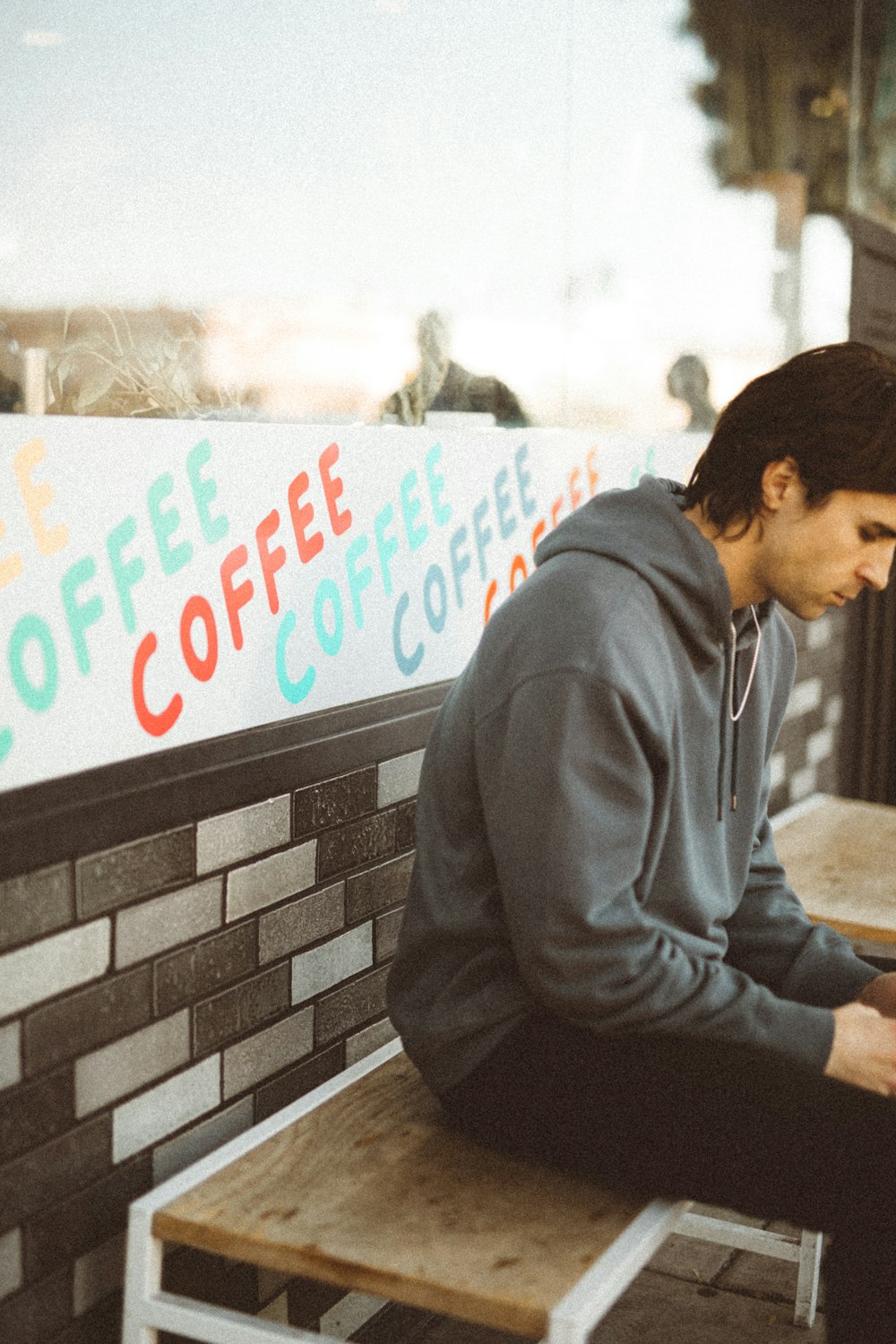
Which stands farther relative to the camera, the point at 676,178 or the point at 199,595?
the point at 676,178

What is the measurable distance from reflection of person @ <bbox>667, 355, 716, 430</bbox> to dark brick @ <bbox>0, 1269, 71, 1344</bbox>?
2.44 meters

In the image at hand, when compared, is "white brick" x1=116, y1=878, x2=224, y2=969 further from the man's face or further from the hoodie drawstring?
the man's face

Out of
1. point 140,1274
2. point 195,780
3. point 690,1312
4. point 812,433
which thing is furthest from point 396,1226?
point 690,1312

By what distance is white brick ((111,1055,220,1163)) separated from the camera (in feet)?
6.33

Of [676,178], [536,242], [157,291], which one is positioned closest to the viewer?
[157,291]

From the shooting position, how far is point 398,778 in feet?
8.27

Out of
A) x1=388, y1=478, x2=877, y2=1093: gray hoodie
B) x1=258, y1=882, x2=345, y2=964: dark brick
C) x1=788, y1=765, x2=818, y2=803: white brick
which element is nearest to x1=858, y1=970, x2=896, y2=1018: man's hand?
x1=388, y1=478, x2=877, y2=1093: gray hoodie

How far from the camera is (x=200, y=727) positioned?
2020 millimetres

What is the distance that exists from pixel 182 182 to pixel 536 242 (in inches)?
44.8

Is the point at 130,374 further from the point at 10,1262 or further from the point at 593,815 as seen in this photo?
the point at 10,1262

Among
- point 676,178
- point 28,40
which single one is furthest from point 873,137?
point 28,40

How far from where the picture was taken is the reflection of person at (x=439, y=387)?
2557 millimetres

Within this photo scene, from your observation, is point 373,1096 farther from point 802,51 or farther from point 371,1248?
point 802,51

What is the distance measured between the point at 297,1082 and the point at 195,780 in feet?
1.89
